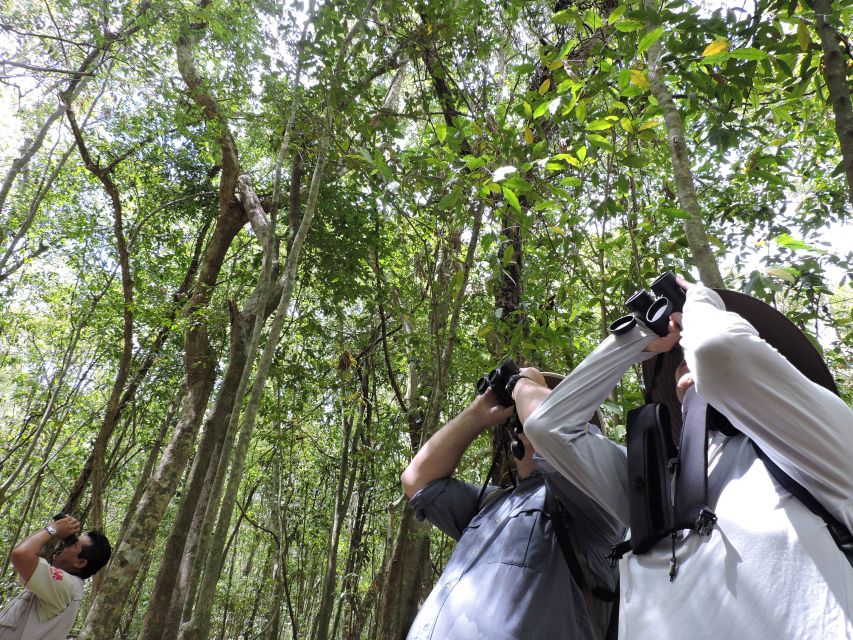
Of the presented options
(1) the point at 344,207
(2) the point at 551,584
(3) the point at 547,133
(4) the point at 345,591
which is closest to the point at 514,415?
(2) the point at 551,584

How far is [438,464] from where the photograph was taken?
1997 mm

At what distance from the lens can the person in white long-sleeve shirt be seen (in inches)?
35.5

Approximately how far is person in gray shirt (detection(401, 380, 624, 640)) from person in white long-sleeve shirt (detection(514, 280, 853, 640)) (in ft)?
1.01

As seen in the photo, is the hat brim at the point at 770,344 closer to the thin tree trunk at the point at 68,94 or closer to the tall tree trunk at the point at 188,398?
the tall tree trunk at the point at 188,398

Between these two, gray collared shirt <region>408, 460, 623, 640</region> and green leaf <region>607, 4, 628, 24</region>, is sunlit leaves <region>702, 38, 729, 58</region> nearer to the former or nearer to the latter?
green leaf <region>607, 4, 628, 24</region>

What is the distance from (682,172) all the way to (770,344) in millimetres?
970

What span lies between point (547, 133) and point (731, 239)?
215cm

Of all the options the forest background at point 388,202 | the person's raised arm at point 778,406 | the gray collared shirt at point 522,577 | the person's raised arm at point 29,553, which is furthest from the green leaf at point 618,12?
the person's raised arm at point 29,553

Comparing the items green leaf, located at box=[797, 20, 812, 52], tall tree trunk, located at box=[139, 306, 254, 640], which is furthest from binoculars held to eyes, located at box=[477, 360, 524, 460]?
tall tree trunk, located at box=[139, 306, 254, 640]

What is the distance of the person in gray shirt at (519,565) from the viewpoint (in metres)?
1.44

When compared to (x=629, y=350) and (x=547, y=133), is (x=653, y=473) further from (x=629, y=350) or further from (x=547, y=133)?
(x=547, y=133)

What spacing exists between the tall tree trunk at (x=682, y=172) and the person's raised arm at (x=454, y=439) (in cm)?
82

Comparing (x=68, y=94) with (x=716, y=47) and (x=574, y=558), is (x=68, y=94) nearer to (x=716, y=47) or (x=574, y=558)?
(x=716, y=47)

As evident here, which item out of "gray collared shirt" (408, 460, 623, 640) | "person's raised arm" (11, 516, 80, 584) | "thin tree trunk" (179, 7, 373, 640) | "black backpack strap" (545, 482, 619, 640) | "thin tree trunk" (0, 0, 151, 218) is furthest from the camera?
"thin tree trunk" (0, 0, 151, 218)
